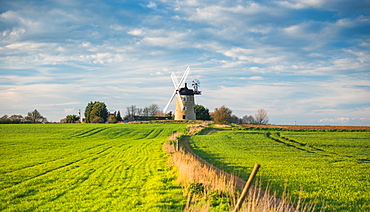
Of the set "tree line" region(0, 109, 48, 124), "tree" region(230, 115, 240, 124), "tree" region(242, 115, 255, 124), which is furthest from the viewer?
"tree" region(242, 115, 255, 124)

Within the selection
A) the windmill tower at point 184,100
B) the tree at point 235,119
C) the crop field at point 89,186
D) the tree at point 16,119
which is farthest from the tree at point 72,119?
the crop field at point 89,186

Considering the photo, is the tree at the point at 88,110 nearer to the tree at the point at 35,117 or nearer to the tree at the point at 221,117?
the tree at the point at 35,117

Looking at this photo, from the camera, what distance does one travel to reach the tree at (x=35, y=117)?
10081 centimetres

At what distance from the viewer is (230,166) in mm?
22266

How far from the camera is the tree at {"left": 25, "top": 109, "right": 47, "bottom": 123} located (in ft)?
331

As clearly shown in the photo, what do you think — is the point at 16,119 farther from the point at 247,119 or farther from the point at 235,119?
the point at 247,119

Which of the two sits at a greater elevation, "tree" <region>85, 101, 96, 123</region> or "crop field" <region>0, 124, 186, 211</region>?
"tree" <region>85, 101, 96, 123</region>

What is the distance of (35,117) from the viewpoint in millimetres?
103688

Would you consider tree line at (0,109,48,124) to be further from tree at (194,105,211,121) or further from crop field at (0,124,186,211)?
crop field at (0,124,186,211)

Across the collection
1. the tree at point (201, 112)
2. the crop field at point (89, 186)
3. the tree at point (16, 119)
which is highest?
the tree at point (201, 112)

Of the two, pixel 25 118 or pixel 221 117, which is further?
pixel 25 118

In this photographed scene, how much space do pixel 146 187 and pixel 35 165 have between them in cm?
1135

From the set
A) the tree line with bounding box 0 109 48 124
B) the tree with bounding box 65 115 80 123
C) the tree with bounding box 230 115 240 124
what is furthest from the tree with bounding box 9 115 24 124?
the tree with bounding box 230 115 240 124

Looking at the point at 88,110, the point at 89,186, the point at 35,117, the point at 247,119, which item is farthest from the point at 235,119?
the point at 89,186
